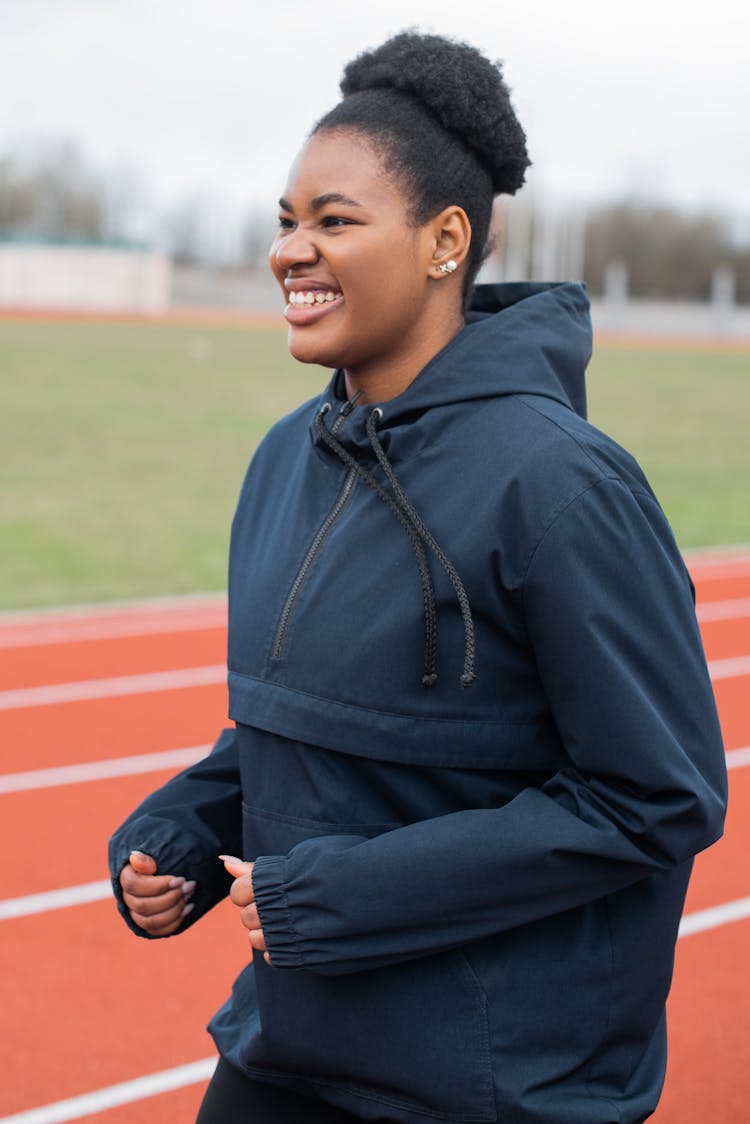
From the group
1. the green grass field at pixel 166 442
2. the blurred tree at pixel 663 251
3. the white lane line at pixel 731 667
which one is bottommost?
the blurred tree at pixel 663 251

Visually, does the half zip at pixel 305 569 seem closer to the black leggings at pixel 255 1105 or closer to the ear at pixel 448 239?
the ear at pixel 448 239

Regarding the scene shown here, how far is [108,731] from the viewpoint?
6.16 metres

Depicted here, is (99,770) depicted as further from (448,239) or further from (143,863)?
(448,239)

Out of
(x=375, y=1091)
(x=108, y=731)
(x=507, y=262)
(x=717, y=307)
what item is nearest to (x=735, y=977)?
(x=375, y=1091)

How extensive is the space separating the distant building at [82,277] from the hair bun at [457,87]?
41.8 meters

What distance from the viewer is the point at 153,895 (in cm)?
192

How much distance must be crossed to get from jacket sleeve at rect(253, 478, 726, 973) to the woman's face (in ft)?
1.20

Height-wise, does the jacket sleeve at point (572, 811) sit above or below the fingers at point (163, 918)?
above

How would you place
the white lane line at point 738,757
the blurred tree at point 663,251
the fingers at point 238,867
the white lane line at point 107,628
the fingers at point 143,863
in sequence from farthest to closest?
the blurred tree at point 663,251 → the white lane line at point 107,628 → the white lane line at point 738,757 → the fingers at point 143,863 → the fingers at point 238,867

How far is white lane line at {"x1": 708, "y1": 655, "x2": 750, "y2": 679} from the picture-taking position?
24.0 ft

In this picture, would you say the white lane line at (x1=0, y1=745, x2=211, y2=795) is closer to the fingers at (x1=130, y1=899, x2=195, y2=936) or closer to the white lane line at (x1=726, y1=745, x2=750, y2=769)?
the white lane line at (x1=726, y1=745, x2=750, y2=769)

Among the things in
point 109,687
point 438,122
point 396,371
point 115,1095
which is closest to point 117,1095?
point 115,1095

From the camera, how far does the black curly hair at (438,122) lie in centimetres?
173

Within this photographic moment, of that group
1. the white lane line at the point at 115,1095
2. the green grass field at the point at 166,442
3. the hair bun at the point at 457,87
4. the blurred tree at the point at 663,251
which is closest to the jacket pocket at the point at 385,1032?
the hair bun at the point at 457,87
